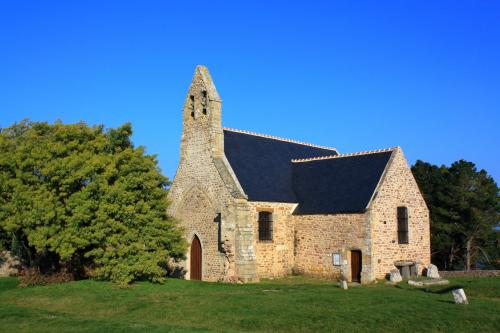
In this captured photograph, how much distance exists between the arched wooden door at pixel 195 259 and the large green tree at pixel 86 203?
245 cm

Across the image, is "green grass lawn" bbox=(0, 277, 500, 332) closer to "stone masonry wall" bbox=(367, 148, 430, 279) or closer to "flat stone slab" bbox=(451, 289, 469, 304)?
"flat stone slab" bbox=(451, 289, 469, 304)

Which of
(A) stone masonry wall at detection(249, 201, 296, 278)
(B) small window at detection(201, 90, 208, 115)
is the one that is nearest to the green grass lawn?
(A) stone masonry wall at detection(249, 201, 296, 278)

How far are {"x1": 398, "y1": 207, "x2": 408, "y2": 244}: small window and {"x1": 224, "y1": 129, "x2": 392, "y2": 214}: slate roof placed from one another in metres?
2.52

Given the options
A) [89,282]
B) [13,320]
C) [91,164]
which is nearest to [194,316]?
[13,320]

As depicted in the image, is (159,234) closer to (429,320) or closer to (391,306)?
(391,306)

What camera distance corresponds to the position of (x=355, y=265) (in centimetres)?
2736

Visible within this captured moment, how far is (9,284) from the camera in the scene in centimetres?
2681

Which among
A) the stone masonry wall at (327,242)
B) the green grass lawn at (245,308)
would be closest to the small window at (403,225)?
the stone masonry wall at (327,242)

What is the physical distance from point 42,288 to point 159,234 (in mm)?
5732

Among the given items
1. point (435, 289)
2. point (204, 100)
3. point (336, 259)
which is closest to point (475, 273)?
point (435, 289)

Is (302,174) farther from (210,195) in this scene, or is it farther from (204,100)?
(204,100)

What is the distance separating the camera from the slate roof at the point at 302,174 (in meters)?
28.6

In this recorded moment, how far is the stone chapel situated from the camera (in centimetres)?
2706

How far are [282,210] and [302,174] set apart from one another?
11.6 ft
